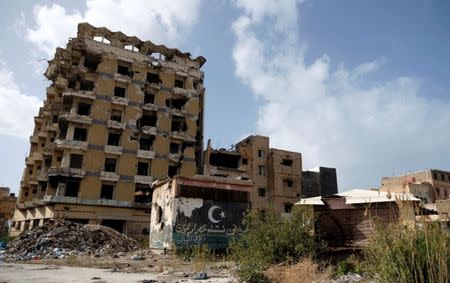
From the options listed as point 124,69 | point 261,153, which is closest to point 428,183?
point 261,153

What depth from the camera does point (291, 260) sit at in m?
7.54

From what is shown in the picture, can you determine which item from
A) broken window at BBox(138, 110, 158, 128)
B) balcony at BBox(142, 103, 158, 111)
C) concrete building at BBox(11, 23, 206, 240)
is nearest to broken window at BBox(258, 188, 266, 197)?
concrete building at BBox(11, 23, 206, 240)

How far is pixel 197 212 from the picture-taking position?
1705cm

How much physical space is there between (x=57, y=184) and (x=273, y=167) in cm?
2153

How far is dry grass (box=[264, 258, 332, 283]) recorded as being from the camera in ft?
21.2

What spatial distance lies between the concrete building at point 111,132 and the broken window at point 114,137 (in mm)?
87

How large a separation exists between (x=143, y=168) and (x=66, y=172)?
260 inches

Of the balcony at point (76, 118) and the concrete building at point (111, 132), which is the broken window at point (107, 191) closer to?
the concrete building at point (111, 132)

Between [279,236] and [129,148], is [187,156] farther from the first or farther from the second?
[279,236]

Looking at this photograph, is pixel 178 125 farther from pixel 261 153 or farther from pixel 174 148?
pixel 261 153

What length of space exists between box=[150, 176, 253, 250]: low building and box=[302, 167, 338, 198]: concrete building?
868 inches

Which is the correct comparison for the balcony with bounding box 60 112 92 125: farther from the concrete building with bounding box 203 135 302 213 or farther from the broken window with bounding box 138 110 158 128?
the concrete building with bounding box 203 135 302 213

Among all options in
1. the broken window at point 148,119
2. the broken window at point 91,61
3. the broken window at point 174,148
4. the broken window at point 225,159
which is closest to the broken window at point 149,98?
the broken window at point 148,119

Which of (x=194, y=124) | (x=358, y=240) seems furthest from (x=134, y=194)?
(x=358, y=240)
